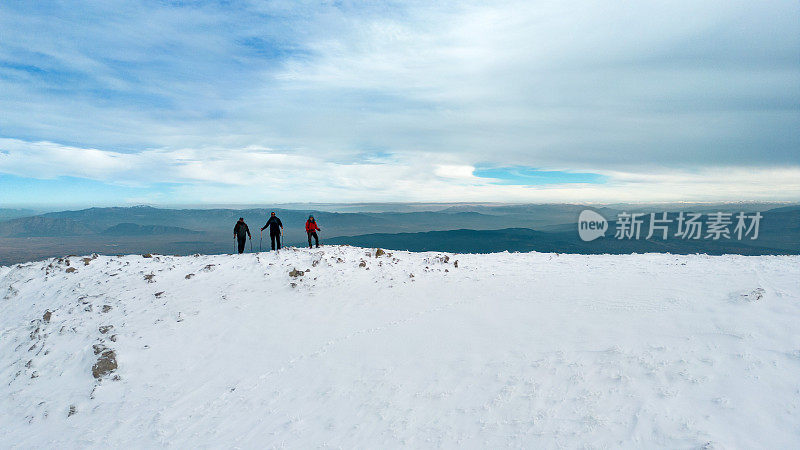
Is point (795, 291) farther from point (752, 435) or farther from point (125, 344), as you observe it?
point (125, 344)

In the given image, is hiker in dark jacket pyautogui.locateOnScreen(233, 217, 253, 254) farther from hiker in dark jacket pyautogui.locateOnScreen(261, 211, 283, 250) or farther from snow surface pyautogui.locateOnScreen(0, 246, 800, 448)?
snow surface pyautogui.locateOnScreen(0, 246, 800, 448)

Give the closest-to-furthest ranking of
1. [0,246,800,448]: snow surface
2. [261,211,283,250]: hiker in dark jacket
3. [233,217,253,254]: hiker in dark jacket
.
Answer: [0,246,800,448]: snow surface < [261,211,283,250]: hiker in dark jacket < [233,217,253,254]: hiker in dark jacket

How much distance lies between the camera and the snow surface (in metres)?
7.67

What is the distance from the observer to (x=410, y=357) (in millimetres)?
10906

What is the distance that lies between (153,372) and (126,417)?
6.16 ft

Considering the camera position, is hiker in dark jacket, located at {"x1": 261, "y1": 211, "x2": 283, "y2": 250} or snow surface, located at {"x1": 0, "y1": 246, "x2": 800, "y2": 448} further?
hiker in dark jacket, located at {"x1": 261, "y1": 211, "x2": 283, "y2": 250}

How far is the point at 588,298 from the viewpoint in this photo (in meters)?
13.9

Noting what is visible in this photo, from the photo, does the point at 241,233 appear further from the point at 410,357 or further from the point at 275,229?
the point at 410,357

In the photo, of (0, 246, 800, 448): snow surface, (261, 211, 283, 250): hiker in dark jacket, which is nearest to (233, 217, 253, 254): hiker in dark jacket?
(261, 211, 283, 250): hiker in dark jacket

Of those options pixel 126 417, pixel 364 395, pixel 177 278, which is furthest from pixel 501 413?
pixel 177 278

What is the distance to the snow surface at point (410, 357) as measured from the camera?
25.2 feet

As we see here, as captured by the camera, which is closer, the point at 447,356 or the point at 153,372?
the point at 447,356

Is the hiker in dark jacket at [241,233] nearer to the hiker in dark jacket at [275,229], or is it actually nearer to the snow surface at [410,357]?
the hiker in dark jacket at [275,229]

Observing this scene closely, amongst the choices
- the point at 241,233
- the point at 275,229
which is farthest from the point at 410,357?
the point at 241,233
